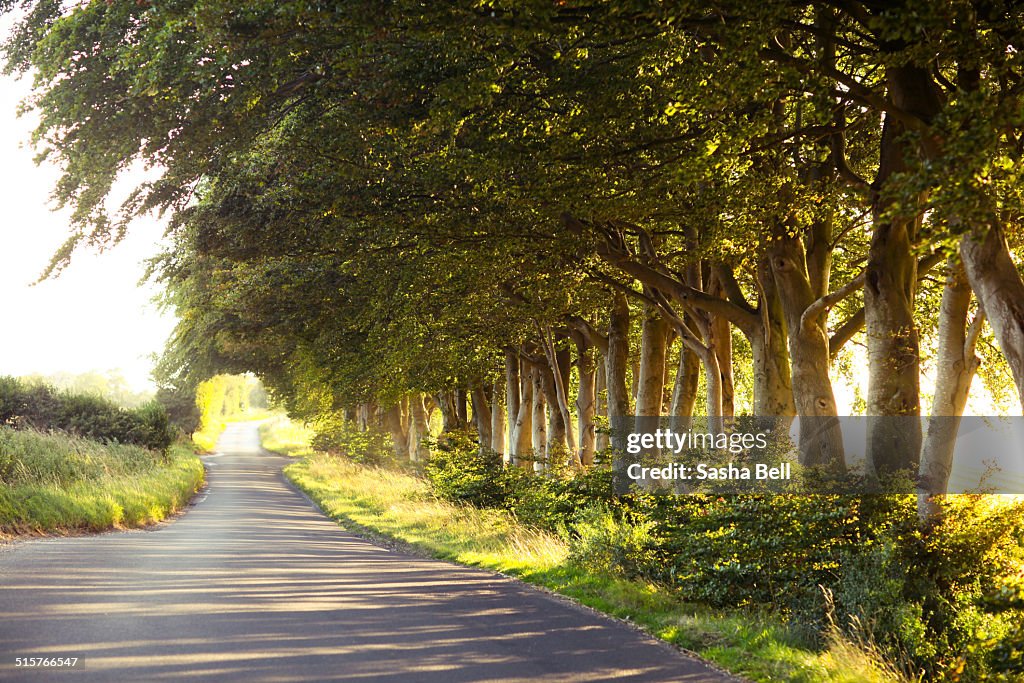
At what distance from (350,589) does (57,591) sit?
3.23 metres

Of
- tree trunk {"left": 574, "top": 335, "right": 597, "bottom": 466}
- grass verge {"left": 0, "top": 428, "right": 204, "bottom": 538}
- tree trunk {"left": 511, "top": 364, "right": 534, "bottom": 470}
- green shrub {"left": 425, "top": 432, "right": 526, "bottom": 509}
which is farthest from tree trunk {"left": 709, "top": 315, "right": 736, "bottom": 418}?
grass verge {"left": 0, "top": 428, "right": 204, "bottom": 538}

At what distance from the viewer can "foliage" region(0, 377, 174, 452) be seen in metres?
35.6

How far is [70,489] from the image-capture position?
1945 cm

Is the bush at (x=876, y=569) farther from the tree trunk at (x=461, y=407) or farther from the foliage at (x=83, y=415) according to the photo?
the foliage at (x=83, y=415)

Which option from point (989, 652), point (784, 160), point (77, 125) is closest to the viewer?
point (989, 652)

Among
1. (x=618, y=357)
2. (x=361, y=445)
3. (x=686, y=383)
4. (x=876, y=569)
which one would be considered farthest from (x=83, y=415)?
(x=876, y=569)

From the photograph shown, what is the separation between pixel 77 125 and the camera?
516 inches

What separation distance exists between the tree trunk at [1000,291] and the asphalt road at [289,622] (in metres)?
4.56

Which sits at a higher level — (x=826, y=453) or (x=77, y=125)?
(x=77, y=125)

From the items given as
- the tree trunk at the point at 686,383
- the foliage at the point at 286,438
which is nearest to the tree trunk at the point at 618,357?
the tree trunk at the point at 686,383

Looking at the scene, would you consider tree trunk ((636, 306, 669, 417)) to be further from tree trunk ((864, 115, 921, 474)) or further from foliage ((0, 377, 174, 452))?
foliage ((0, 377, 174, 452))

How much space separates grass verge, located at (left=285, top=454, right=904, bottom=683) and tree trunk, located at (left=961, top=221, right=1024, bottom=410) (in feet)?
11.5

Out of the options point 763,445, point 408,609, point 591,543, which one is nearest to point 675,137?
point 763,445

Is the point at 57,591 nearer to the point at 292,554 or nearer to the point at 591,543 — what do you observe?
the point at 292,554
